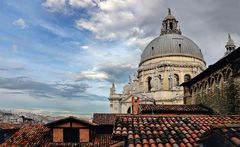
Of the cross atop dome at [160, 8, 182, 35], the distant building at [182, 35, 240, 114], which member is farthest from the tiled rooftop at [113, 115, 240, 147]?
the cross atop dome at [160, 8, 182, 35]

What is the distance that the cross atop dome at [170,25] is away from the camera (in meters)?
64.6

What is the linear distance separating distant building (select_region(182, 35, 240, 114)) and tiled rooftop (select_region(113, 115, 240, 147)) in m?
6.30

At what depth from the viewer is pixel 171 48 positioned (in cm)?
5669

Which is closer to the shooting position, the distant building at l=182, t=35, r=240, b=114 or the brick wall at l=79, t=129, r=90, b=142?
the distant building at l=182, t=35, r=240, b=114

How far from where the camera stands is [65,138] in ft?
71.4

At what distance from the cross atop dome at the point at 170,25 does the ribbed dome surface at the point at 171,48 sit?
13.3ft

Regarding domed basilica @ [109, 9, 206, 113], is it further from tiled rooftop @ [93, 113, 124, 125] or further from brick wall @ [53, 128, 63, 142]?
brick wall @ [53, 128, 63, 142]

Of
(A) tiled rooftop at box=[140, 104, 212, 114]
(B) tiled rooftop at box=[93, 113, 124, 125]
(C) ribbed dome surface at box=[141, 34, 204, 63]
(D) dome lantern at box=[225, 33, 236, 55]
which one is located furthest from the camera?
(D) dome lantern at box=[225, 33, 236, 55]

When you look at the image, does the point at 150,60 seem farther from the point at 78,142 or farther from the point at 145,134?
the point at 145,134

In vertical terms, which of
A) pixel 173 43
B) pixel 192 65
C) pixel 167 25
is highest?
pixel 167 25

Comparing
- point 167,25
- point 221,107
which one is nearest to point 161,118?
point 221,107

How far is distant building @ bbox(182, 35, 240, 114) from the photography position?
714 inches

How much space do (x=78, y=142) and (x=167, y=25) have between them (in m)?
48.8

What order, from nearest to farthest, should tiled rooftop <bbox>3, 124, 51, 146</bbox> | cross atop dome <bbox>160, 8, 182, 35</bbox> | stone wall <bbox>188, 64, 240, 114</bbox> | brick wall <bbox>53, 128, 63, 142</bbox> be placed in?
stone wall <bbox>188, 64, 240, 114</bbox>
tiled rooftop <bbox>3, 124, 51, 146</bbox>
brick wall <bbox>53, 128, 63, 142</bbox>
cross atop dome <bbox>160, 8, 182, 35</bbox>
